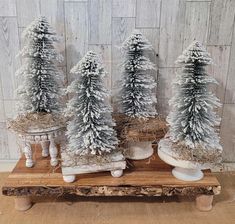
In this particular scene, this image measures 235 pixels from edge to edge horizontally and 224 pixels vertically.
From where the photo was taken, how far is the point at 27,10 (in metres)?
1.27

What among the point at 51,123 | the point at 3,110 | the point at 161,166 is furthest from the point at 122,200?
the point at 3,110

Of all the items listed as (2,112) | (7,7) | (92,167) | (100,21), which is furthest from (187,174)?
(7,7)

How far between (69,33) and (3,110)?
516 millimetres

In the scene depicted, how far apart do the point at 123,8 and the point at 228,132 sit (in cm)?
82

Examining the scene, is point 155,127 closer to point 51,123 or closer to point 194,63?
point 194,63

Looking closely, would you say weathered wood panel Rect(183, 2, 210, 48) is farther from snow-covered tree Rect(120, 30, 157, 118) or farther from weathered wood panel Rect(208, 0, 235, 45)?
snow-covered tree Rect(120, 30, 157, 118)

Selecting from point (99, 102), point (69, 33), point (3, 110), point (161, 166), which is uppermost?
point (69, 33)

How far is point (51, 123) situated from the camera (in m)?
1.15

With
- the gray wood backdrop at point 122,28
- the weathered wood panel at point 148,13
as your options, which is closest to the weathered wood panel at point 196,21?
the gray wood backdrop at point 122,28

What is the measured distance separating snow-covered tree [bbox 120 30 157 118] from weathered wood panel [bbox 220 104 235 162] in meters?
0.44

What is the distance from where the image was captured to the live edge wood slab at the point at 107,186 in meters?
1.12

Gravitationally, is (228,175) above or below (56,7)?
below

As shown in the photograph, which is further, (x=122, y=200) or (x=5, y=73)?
(x=5, y=73)

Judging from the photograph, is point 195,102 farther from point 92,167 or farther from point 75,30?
point 75,30
